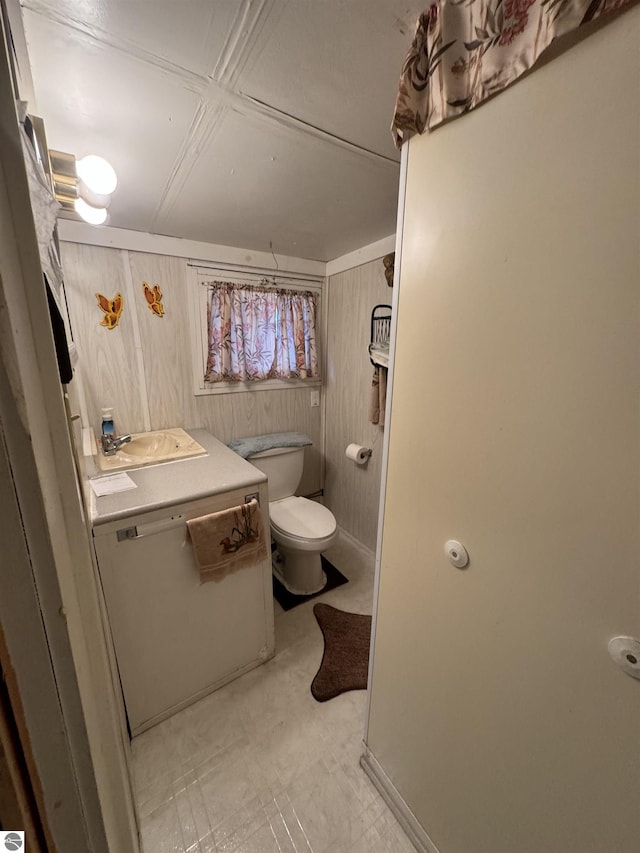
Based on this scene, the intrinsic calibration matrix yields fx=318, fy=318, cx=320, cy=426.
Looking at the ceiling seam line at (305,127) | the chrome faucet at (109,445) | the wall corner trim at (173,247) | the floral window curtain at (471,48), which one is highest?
the ceiling seam line at (305,127)

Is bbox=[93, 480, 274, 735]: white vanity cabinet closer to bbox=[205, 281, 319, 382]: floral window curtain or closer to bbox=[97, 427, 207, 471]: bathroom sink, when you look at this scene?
bbox=[97, 427, 207, 471]: bathroom sink

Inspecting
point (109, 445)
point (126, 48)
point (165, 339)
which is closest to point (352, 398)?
point (165, 339)

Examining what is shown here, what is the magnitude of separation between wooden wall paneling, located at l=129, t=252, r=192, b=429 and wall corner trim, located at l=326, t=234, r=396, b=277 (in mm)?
1018

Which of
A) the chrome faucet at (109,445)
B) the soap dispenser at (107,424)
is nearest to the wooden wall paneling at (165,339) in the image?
the soap dispenser at (107,424)

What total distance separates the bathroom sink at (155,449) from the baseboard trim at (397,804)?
1378 mm

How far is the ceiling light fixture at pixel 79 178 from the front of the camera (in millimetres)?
1001

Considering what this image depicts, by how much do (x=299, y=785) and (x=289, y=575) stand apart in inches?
36.7

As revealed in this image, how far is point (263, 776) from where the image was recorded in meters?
1.12

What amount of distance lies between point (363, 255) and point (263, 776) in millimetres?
2552

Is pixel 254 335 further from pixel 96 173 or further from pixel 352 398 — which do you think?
pixel 96 173

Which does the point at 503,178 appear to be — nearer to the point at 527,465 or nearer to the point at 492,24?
the point at 492,24

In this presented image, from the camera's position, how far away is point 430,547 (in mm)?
801

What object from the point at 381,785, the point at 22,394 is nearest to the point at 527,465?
the point at 22,394

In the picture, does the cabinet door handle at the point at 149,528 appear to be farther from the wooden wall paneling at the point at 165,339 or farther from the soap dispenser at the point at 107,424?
the wooden wall paneling at the point at 165,339
